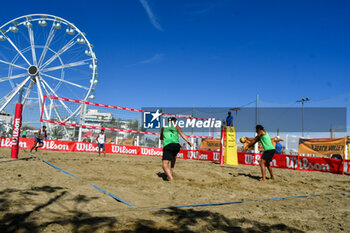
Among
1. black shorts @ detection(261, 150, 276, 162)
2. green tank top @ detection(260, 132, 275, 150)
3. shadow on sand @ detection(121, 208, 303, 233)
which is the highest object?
green tank top @ detection(260, 132, 275, 150)

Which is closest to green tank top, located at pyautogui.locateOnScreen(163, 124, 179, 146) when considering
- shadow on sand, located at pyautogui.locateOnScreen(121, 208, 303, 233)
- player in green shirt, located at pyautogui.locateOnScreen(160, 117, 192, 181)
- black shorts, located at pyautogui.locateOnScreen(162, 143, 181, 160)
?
player in green shirt, located at pyautogui.locateOnScreen(160, 117, 192, 181)

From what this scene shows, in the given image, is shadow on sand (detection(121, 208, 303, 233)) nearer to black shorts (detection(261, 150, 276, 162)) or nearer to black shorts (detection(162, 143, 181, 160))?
black shorts (detection(162, 143, 181, 160))

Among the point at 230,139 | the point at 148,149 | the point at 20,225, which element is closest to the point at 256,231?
the point at 20,225

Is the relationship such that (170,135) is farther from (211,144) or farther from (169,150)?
(211,144)

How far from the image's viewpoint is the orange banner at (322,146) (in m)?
12.2

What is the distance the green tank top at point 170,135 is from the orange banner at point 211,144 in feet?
56.2

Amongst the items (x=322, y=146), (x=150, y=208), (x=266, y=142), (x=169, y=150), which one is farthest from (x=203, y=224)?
(x=322, y=146)

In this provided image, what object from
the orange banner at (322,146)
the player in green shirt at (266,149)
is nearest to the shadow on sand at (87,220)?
the player in green shirt at (266,149)

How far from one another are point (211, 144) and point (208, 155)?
18.3 feet

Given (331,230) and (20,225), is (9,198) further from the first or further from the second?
(331,230)

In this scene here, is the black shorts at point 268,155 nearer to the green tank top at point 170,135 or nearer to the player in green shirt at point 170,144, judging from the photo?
the player in green shirt at point 170,144

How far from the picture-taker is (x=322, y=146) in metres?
12.8

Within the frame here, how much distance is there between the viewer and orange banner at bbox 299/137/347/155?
12172 mm

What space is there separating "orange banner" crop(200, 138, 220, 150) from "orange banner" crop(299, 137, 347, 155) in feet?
32.1
